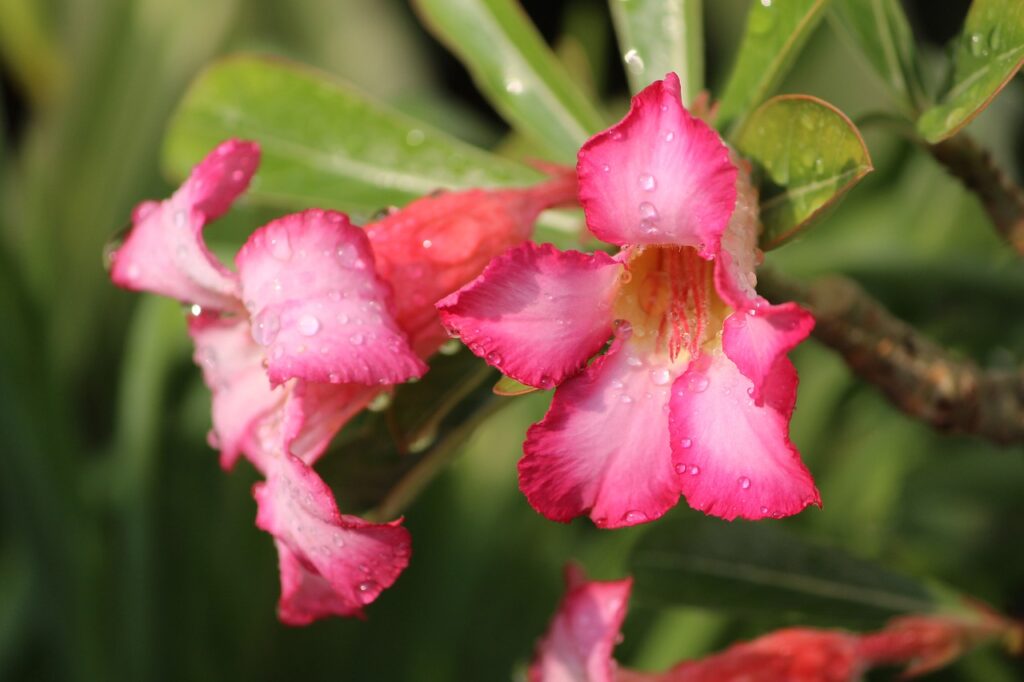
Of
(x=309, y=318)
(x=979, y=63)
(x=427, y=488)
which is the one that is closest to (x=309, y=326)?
(x=309, y=318)

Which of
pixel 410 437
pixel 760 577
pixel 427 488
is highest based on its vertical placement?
pixel 410 437

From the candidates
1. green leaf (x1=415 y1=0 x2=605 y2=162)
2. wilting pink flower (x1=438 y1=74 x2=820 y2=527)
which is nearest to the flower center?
wilting pink flower (x1=438 y1=74 x2=820 y2=527)

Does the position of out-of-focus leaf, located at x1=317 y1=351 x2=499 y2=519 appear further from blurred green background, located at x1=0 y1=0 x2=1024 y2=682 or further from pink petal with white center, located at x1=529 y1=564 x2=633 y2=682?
blurred green background, located at x1=0 y1=0 x2=1024 y2=682

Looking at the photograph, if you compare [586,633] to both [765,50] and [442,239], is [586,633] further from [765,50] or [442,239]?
[765,50]

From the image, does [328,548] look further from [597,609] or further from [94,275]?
[94,275]

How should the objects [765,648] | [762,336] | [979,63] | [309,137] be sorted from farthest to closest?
[309,137] → [765,648] → [979,63] → [762,336]

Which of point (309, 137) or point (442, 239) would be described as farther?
point (309, 137)

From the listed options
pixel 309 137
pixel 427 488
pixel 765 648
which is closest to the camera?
pixel 765 648
